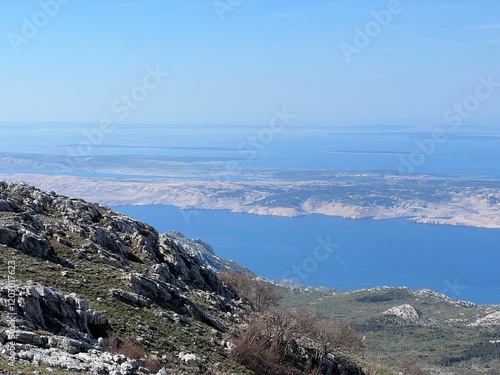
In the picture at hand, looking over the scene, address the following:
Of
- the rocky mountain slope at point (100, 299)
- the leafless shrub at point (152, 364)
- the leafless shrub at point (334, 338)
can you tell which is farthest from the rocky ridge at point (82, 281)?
the leafless shrub at point (334, 338)

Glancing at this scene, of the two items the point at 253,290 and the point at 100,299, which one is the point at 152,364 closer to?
the point at 100,299

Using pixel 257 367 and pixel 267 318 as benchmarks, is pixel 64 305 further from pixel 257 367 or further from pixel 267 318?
pixel 267 318

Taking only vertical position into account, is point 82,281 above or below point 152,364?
above

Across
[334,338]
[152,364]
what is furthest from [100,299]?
[334,338]

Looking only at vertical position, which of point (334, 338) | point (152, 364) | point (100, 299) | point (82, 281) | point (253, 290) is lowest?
point (152, 364)

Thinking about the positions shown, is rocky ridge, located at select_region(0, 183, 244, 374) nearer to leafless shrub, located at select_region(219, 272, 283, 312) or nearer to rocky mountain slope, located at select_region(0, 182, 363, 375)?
rocky mountain slope, located at select_region(0, 182, 363, 375)

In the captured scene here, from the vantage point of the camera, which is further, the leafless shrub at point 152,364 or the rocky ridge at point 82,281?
the leafless shrub at point 152,364

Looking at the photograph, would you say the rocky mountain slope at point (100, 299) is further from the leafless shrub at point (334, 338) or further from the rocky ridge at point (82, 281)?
the leafless shrub at point (334, 338)

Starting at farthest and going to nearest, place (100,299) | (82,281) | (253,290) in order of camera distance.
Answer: (253,290)
(82,281)
(100,299)

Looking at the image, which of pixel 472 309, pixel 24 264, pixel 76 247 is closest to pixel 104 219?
pixel 76 247
